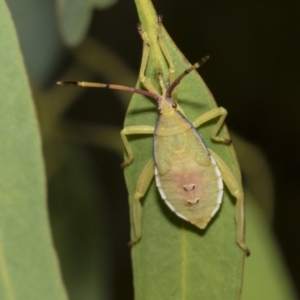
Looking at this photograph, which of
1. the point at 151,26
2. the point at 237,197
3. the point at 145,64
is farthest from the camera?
the point at 237,197

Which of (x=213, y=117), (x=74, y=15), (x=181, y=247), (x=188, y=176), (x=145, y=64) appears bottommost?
(x=181, y=247)

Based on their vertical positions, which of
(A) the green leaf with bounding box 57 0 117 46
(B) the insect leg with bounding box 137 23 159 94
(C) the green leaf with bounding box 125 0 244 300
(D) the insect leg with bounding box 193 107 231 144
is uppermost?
(A) the green leaf with bounding box 57 0 117 46

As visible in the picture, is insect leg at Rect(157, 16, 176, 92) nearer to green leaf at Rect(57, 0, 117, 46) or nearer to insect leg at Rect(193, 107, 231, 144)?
insect leg at Rect(193, 107, 231, 144)

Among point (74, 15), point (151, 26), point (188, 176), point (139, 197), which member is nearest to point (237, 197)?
point (188, 176)

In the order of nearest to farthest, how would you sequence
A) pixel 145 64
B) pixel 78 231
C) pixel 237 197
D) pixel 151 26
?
pixel 151 26 < pixel 145 64 < pixel 237 197 < pixel 78 231

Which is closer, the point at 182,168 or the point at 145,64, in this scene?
the point at 145,64

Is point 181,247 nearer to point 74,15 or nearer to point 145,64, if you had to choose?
point 145,64

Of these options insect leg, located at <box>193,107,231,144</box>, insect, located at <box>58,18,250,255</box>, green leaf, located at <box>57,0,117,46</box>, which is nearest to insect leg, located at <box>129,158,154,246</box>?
insect, located at <box>58,18,250,255</box>
